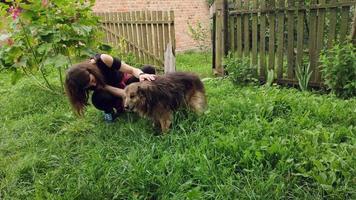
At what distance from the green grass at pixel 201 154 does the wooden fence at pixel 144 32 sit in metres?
3.11

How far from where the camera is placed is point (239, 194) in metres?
2.44

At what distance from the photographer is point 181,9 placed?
12820 mm

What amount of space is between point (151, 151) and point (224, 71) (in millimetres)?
3667

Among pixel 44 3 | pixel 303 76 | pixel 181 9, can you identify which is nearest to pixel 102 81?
pixel 44 3

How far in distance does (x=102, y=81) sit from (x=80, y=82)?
0.38 metres

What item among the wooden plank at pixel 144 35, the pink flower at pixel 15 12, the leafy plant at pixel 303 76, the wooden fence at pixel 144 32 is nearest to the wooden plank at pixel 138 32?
the wooden fence at pixel 144 32

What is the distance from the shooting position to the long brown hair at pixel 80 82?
3.72 metres

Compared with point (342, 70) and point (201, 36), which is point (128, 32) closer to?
point (201, 36)

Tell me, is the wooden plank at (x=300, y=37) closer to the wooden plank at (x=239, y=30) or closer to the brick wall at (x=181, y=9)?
the wooden plank at (x=239, y=30)

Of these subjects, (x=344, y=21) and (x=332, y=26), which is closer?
(x=344, y=21)

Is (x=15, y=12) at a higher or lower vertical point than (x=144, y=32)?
higher

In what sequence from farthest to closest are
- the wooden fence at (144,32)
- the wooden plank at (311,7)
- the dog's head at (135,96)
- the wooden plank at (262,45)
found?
the wooden fence at (144,32)
the wooden plank at (262,45)
the wooden plank at (311,7)
the dog's head at (135,96)

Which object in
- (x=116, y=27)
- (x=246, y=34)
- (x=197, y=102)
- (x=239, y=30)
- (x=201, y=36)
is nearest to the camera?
(x=197, y=102)

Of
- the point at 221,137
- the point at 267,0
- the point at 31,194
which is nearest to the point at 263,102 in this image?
the point at 221,137
